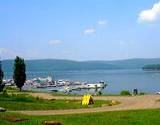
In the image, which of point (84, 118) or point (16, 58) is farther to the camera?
point (16, 58)

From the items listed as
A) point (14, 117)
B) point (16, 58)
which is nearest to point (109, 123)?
point (14, 117)

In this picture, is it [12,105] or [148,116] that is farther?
[12,105]

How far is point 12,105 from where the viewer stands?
45.5m

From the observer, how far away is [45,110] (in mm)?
44031

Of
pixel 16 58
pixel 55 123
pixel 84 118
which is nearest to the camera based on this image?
pixel 55 123

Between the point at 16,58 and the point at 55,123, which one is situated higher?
the point at 16,58

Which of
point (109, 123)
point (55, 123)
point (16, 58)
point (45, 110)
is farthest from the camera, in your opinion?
point (16, 58)

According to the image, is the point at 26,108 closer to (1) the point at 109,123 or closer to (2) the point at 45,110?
(2) the point at 45,110

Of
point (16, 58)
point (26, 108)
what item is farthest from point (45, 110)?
point (16, 58)

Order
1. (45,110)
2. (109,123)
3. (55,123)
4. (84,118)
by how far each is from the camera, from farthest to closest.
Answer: (45,110) < (84,118) < (109,123) < (55,123)

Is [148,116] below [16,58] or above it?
below

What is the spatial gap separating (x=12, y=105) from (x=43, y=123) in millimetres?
15891

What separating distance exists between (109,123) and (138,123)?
204 cm

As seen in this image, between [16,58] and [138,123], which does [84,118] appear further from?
[16,58]
